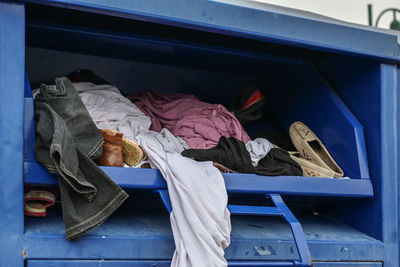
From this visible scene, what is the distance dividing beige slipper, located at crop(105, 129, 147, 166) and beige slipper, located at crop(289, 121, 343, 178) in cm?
92

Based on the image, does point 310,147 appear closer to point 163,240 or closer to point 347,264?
point 347,264

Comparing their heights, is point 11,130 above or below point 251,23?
below

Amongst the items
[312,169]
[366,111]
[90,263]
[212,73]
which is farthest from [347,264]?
[212,73]

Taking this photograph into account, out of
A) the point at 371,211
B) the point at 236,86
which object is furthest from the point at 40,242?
the point at 236,86

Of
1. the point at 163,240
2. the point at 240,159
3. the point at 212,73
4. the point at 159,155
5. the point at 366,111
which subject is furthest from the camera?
the point at 212,73

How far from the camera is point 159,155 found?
196 cm

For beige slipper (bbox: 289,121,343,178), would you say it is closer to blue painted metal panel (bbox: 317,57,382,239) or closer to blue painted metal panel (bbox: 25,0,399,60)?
blue painted metal panel (bbox: 317,57,382,239)

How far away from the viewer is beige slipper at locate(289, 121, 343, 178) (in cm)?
241

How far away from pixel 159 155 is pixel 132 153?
12 centimetres

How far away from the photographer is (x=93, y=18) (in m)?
2.28

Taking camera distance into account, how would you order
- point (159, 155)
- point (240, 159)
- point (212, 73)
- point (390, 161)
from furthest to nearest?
point (212, 73)
point (390, 161)
point (240, 159)
point (159, 155)

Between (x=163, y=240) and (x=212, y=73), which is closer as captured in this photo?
(x=163, y=240)

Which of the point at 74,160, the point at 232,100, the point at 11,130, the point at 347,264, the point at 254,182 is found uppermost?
the point at 232,100

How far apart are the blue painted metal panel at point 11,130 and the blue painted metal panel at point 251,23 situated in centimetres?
14
